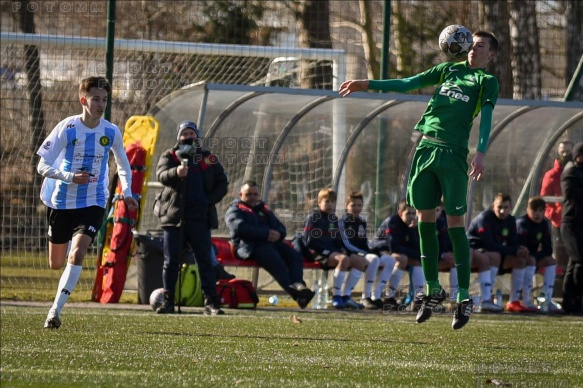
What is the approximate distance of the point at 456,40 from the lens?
8383 millimetres

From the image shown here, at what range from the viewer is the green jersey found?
8.30 m

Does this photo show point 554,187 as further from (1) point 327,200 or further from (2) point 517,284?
(1) point 327,200

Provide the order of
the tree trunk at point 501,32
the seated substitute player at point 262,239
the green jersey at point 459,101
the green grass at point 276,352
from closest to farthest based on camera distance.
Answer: the green grass at point 276,352
the green jersey at point 459,101
the seated substitute player at point 262,239
the tree trunk at point 501,32

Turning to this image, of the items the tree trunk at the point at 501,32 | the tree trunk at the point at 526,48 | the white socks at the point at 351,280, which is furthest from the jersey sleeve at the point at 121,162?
the tree trunk at the point at 526,48

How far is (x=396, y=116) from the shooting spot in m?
15.0

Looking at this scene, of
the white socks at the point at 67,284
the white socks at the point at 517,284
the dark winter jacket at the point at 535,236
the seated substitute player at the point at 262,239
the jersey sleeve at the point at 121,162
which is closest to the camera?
the white socks at the point at 67,284

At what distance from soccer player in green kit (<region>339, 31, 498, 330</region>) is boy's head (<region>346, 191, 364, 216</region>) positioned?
4.99 m

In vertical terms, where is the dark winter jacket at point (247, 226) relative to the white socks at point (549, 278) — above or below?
above

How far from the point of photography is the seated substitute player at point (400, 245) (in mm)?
13758

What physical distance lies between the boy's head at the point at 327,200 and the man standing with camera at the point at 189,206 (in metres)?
1.79

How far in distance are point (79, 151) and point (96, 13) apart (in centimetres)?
1279

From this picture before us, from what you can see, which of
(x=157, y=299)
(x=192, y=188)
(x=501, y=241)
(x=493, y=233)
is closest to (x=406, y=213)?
(x=493, y=233)

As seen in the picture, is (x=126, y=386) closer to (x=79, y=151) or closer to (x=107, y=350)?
(x=107, y=350)

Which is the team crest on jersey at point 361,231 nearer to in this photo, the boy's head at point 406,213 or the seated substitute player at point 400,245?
the seated substitute player at point 400,245
